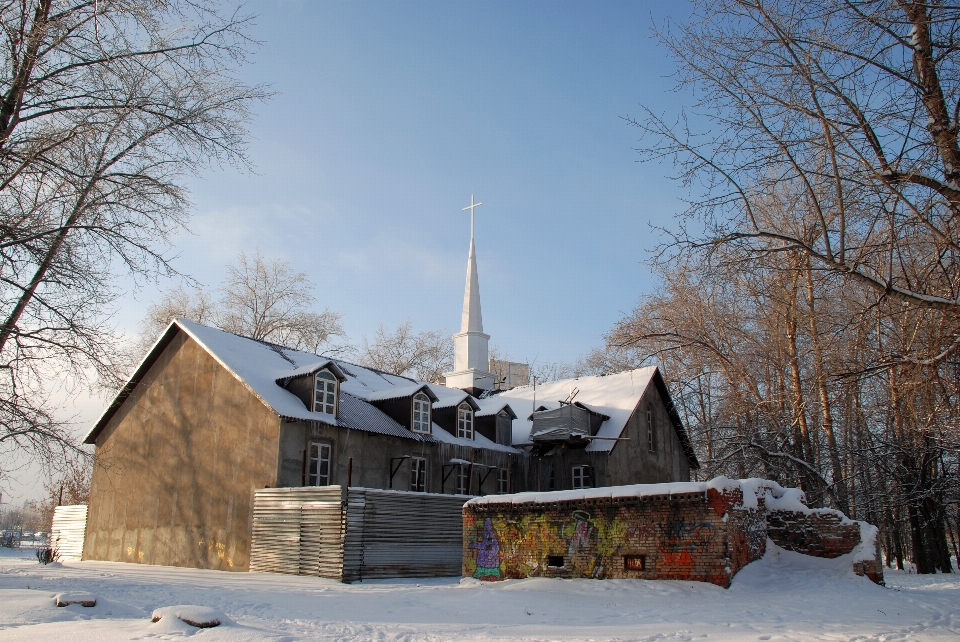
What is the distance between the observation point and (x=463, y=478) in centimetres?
2858

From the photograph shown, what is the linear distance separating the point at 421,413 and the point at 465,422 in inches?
126

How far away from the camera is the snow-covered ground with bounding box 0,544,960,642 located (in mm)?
10531

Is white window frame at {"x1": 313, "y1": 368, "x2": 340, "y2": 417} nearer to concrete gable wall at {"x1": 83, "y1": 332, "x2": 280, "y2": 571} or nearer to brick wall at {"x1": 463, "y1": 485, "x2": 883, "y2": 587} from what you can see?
concrete gable wall at {"x1": 83, "y1": 332, "x2": 280, "y2": 571}

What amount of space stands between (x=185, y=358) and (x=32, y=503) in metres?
28.2

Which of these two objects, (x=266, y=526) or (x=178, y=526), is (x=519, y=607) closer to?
(x=266, y=526)

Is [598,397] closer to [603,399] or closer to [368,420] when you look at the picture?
[603,399]

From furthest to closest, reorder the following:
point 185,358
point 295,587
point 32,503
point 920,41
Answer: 1. point 32,503
2. point 185,358
3. point 295,587
4. point 920,41

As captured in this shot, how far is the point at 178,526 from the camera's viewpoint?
77.9 ft

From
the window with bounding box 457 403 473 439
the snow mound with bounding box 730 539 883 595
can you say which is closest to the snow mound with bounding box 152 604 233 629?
the snow mound with bounding box 730 539 883 595

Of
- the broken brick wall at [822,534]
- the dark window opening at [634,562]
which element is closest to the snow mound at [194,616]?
the dark window opening at [634,562]

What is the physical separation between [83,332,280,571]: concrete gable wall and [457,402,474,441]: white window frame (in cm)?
875

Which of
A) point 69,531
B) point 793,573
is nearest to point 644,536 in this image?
point 793,573

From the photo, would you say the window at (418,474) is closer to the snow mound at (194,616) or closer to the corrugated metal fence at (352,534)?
the corrugated metal fence at (352,534)

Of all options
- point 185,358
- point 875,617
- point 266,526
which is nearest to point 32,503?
point 185,358
